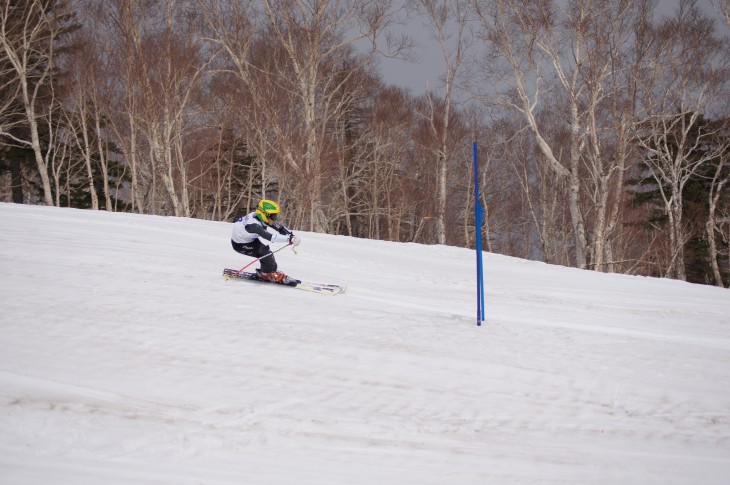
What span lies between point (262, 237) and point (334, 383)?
4.24 m

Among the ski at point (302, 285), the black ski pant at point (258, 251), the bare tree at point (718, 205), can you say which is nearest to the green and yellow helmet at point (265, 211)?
the black ski pant at point (258, 251)

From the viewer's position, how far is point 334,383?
518cm

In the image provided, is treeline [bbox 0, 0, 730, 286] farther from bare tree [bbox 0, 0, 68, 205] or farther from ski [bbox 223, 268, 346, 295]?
ski [bbox 223, 268, 346, 295]

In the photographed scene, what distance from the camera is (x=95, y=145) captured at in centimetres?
3122

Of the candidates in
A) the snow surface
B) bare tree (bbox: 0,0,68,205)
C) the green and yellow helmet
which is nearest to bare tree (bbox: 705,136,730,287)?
the snow surface

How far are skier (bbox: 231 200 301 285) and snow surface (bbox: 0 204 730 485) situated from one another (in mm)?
325

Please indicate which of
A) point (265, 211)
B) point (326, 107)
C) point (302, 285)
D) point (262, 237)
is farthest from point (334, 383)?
point (326, 107)

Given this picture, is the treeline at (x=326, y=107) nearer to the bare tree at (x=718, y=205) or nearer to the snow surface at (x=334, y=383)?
the bare tree at (x=718, y=205)

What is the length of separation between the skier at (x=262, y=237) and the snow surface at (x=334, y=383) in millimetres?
325

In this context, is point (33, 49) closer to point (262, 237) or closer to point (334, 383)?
point (262, 237)

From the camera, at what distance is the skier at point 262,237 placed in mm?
8977

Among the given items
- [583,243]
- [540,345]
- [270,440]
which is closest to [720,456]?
[540,345]

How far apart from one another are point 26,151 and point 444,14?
2077 centimetres

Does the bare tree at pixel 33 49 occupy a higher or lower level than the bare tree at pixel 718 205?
higher
